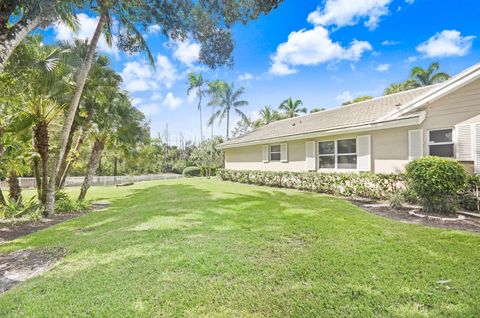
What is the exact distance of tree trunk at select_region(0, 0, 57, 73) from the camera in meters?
4.25

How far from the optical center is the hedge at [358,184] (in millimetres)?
6941

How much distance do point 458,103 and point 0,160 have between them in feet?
54.6

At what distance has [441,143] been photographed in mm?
8344

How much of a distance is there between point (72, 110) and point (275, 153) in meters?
12.1

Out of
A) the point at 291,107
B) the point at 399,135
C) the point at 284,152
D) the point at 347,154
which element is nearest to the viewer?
the point at 399,135

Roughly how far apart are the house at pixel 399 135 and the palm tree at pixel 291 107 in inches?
878

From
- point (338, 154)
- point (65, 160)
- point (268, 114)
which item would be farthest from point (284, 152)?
point (268, 114)

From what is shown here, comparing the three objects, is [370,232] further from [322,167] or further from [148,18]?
[148,18]

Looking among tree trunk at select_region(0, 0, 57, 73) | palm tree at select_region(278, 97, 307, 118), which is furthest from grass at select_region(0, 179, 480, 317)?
palm tree at select_region(278, 97, 307, 118)

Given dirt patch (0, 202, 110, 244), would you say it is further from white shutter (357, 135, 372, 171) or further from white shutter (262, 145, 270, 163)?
white shutter (357, 135, 372, 171)

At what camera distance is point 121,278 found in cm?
334

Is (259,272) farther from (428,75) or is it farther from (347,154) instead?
(428,75)

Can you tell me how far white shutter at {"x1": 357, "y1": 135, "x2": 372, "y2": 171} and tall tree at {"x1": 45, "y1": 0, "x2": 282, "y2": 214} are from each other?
7.17 metres

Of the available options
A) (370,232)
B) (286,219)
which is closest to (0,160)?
(286,219)
